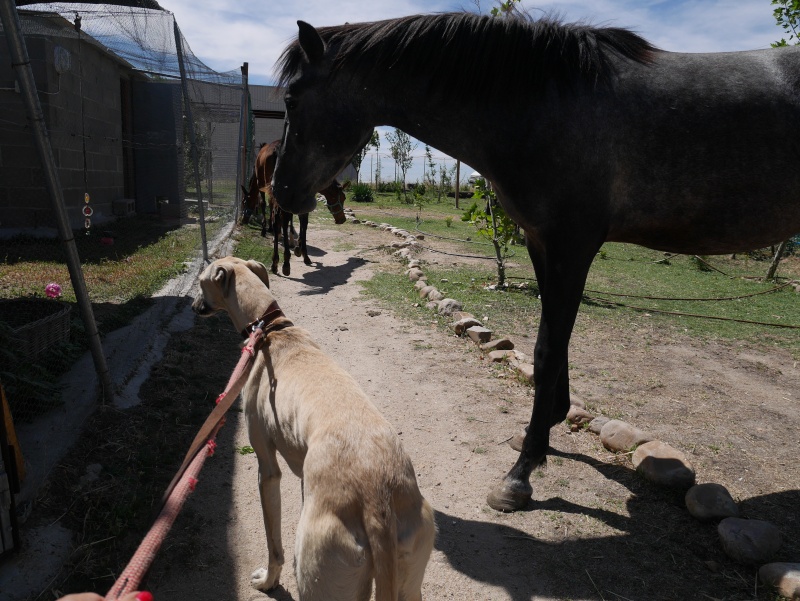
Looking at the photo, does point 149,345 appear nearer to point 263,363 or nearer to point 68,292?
point 68,292

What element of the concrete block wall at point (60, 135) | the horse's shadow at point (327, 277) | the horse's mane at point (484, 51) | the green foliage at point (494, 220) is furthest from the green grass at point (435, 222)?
the horse's mane at point (484, 51)

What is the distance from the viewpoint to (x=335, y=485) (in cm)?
186

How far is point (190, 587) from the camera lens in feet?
8.21

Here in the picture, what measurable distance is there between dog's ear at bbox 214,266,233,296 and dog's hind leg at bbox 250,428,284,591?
32.8 inches

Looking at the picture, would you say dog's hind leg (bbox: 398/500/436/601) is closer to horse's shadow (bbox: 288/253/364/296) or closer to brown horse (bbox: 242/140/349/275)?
horse's shadow (bbox: 288/253/364/296)

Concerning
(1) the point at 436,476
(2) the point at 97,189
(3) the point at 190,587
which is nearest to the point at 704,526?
(1) the point at 436,476

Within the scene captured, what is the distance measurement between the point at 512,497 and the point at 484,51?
2.34 meters

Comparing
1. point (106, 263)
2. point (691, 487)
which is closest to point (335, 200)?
point (106, 263)

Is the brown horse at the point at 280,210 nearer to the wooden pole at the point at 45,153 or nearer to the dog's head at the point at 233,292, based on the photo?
the wooden pole at the point at 45,153

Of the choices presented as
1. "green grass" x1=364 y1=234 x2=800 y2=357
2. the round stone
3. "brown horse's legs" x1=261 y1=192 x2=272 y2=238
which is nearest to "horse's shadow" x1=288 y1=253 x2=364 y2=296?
"green grass" x1=364 y1=234 x2=800 y2=357

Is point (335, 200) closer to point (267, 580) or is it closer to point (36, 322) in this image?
point (36, 322)

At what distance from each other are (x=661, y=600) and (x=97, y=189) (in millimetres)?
10953

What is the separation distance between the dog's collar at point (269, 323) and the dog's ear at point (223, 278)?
0.24m

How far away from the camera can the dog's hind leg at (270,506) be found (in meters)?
2.53
